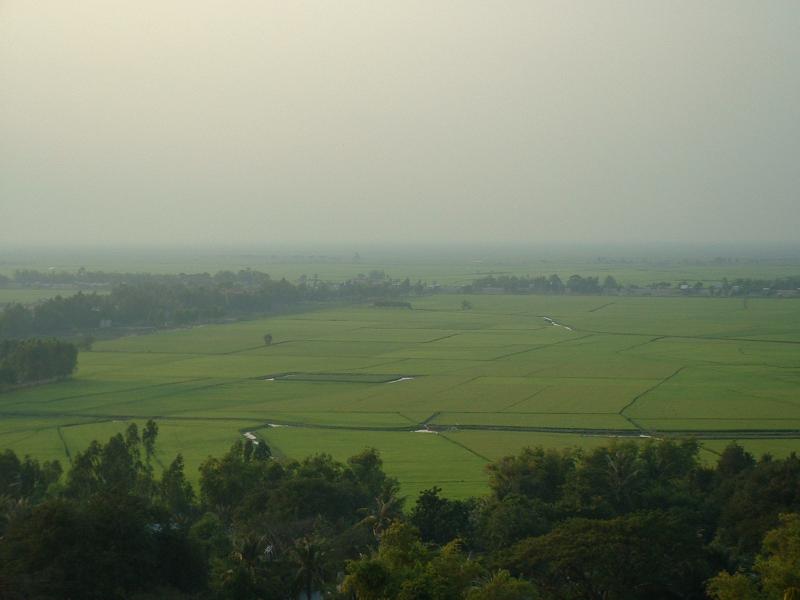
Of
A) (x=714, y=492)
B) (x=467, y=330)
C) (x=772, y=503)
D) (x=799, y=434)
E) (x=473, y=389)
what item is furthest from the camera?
(x=467, y=330)

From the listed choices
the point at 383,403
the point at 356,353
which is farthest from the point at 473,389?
the point at 356,353

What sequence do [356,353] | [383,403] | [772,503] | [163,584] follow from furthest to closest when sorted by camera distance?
[356,353]
[383,403]
[772,503]
[163,584]

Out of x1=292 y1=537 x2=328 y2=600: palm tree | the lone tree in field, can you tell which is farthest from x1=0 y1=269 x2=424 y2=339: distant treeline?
x1=292 y1=537 x2=328 y2=600: palm tree

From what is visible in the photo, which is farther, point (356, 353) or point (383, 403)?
point (356, 353)

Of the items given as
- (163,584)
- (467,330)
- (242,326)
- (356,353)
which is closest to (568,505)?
(163,584)

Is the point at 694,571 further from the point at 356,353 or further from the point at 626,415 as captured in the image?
the point at 356,353

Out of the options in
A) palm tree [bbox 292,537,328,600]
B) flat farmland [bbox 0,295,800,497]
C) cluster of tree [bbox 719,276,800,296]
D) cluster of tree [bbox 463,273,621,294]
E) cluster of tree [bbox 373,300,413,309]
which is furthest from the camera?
cluster of tree [bbox 463,273,621,294]

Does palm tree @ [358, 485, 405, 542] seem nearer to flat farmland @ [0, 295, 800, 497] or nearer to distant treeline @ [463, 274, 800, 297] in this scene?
flat farmland @ [0, 295, 800, 497]
